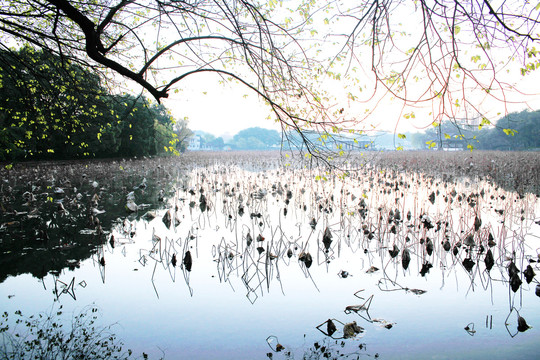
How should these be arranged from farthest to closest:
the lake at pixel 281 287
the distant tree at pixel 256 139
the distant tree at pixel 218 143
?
the distant tree at pixel 218 143
the distant tree at pixel 256 139
the lake at pixel 281 287

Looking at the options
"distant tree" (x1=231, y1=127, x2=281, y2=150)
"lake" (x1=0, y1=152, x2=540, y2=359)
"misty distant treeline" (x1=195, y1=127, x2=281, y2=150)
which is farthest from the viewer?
"misty distant treeline" (x1=195, y1=127, x2=281, y2=150)

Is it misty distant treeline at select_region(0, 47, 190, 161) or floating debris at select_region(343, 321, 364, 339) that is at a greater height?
misty distant treeline at select_region(0, 47, 190, 161)

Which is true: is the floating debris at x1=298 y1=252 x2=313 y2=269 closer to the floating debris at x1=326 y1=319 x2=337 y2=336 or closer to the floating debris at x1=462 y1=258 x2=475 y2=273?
the floating debris at x1=326 y1=319 x2=337 y2=336

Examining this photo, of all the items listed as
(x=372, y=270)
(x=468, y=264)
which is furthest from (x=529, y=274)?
(x=372, y=270)

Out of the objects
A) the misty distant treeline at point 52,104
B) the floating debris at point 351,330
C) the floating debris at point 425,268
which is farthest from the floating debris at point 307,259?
the misty distant treeline at point 52,104

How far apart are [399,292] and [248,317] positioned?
203 centimetres

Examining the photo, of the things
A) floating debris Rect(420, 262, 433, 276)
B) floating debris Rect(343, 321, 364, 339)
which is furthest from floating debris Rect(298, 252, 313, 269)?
floating debris Rect(343, 321, 364, 339)

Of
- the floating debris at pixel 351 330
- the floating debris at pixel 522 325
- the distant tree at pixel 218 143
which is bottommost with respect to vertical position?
the floating debris at pixel 351 330

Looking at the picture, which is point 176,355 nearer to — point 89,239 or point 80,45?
point 89,239

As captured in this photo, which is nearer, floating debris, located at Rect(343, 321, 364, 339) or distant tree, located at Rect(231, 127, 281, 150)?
floating debris, located at Rect(343, 321, 364, 339)

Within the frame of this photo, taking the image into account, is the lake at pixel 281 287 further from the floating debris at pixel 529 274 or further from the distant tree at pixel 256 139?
the distant tree at pixel 256 139

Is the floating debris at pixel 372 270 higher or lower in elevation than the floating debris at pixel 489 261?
lower

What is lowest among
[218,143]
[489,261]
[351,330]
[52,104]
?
[351,330]

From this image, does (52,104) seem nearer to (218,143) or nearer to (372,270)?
(372,270)
